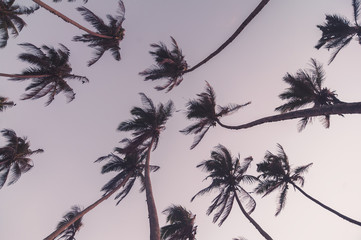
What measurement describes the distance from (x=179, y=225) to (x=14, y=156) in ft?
41.3

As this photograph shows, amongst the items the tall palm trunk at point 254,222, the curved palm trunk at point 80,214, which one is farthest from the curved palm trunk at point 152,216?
the tall palm trunk at point 254,222

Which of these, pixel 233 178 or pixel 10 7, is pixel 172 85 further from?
pixel 10 7

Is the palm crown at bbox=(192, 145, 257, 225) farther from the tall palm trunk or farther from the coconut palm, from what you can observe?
the coconut palm

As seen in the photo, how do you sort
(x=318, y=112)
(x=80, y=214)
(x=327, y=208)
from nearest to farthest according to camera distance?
(x=318, y=112), (x=80, y=214), (x=327, y=208)

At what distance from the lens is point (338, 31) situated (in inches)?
589

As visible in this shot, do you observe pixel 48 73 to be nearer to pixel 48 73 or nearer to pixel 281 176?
pixel 48 73

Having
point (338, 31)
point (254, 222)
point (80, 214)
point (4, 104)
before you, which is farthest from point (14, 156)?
point (338, 31)

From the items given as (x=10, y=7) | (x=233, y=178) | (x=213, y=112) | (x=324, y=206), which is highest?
(x=10, y=7)

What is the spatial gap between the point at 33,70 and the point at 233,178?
542 inches

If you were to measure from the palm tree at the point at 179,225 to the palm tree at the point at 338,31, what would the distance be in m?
12.7

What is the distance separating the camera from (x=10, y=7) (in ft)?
52.8

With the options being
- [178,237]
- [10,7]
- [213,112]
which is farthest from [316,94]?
[10,7]

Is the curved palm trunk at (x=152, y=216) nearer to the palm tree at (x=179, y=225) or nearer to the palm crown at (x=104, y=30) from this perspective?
the palm tree at (x=179, y=225)

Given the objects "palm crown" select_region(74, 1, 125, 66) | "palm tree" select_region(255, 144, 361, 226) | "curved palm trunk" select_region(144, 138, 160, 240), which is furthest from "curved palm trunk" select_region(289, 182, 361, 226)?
"palm crown" select_region(74, 1, 125, 66)
